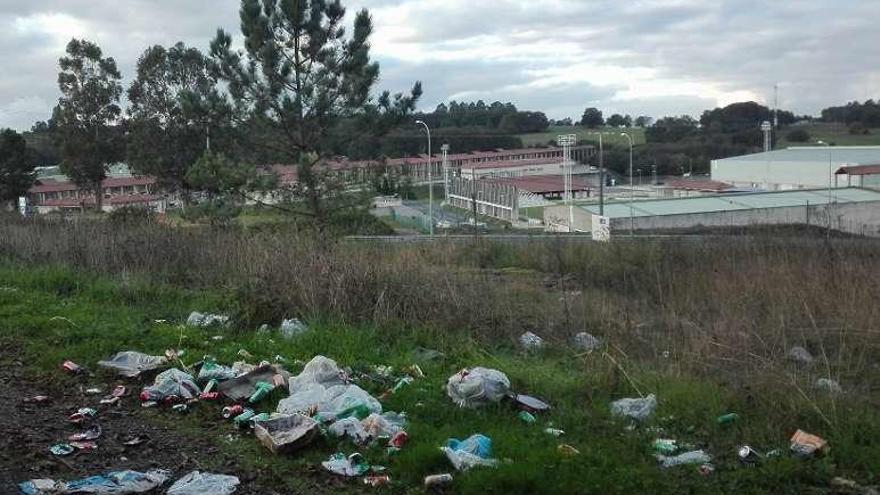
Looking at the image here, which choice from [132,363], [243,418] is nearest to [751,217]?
[132,363]

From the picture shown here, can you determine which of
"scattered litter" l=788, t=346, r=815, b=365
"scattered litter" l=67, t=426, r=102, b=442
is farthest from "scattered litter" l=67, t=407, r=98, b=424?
"scattered litter" l=788, t=346, r=815, b=365

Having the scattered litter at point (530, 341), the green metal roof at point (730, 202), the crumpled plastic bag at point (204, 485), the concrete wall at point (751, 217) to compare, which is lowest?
the concrete wall at point (751, 217)

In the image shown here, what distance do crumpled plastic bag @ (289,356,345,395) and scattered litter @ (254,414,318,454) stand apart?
79cm

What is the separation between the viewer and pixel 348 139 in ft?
84.3

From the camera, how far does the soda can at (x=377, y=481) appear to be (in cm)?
432

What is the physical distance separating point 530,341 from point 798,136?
95544 millimetres

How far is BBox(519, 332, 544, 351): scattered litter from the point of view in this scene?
775 cm

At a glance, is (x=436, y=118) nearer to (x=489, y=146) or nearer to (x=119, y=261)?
(x=489, y=146)

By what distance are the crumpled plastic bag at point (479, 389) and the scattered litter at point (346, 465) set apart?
1073mm

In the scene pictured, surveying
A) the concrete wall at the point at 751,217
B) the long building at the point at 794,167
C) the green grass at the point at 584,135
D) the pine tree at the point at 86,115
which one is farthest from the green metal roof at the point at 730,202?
the pine tree at the point at 86,115

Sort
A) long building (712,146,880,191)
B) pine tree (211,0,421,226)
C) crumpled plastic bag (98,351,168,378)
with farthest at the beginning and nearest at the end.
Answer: long building (712,146,880,191), pine tree (211,0,421,226), crumpled plastic bag (98,351,168,378)

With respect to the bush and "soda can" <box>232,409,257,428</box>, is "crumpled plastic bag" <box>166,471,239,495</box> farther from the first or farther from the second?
the bush

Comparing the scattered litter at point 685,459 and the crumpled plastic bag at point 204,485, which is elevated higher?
the crumpled plastic bag at point 204,485

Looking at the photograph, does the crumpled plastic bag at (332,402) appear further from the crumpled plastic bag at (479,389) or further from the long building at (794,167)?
the long building at (794,167)
